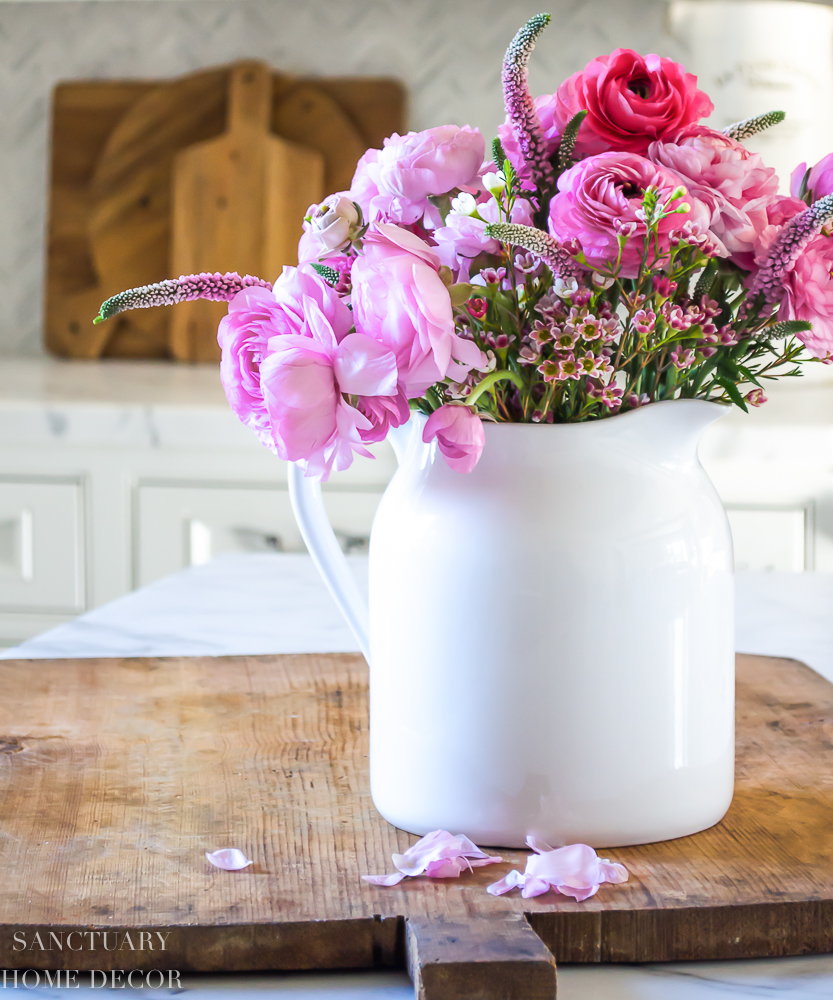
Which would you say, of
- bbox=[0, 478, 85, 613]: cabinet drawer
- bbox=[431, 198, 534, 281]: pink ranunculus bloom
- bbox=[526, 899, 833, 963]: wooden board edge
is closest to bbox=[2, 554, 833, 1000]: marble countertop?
bbox=[526, 899, 833, 963]: wooden board edge

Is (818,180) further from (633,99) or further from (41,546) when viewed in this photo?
(41,546)

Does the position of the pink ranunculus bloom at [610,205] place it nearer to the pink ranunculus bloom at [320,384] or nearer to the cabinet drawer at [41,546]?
the pink ranunculus bloom at [320,384]

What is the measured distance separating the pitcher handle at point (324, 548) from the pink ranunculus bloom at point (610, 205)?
19 cm

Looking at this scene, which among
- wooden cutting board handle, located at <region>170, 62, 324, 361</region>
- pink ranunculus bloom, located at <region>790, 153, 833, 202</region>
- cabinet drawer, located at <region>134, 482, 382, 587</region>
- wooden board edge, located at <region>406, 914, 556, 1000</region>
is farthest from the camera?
wooden cutting board handle, located at <region>170, 62, 324, 361</region>

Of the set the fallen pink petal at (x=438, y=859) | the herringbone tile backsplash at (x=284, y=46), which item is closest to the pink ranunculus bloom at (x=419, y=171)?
the fallen pink petal at (x=438, y=859)

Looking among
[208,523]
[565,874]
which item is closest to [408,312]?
[565,874]

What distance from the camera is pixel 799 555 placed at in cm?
155

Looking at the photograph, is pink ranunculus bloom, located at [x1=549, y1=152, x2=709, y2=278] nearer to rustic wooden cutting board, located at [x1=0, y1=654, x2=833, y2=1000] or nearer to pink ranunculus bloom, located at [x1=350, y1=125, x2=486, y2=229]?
pink ranunculus bloom, located at [x1=350, y1=125, x2=486, y2=229]

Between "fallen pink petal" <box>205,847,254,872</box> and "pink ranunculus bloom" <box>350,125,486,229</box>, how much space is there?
30cm

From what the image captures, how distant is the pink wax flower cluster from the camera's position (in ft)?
1.44

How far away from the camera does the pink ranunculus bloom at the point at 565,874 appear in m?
0.47

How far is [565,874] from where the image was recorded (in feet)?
1.60

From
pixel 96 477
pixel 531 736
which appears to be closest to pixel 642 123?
pixel 531 736

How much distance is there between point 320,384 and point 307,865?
0.73 feet
